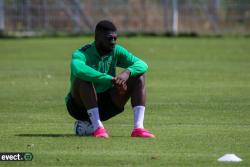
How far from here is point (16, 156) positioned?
33.1 ft

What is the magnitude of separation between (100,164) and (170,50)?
22.1 m

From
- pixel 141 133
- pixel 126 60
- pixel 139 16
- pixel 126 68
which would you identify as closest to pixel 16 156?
pixel 141 133

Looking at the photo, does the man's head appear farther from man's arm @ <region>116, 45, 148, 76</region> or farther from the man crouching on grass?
man's arm @ <region>116, 45, 148, 76</region>

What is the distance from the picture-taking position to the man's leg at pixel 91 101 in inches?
466

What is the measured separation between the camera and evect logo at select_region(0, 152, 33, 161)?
9.99 m

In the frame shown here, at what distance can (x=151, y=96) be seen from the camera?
59.2ft

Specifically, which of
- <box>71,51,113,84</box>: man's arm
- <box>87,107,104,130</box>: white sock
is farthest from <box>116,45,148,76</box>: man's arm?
<box>87,107,104,130</box>: white sock

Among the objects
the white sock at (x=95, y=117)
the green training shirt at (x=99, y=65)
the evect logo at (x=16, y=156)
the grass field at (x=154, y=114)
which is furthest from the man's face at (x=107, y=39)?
the evect logo at (x=16, y=156)

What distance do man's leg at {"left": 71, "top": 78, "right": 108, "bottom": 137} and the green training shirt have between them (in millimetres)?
96

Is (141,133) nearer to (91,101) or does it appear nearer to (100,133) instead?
(100,133)

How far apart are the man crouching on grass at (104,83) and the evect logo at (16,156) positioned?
178 centimetres

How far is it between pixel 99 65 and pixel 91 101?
62 centimetres

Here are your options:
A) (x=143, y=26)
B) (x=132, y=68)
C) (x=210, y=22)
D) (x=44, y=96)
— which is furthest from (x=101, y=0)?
(x=132, y=68)

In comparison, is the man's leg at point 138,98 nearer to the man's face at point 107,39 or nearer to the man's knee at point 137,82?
the man's knee at point 137,82
